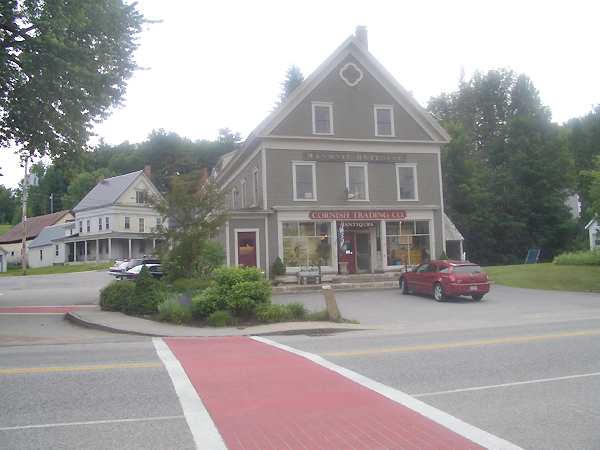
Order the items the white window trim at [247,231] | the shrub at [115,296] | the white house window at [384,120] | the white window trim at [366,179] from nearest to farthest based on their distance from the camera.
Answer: the shrub at [115,296] < the white window trim at [247,231] < the white window trim at [366,179] < the white house window at [384,120]

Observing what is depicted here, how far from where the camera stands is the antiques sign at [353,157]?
27.0 m

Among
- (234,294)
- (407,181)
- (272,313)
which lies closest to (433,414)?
(272,313)

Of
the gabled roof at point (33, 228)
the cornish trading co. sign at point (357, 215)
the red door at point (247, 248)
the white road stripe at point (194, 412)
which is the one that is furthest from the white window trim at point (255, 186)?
the gabled roof at point (33, 228)

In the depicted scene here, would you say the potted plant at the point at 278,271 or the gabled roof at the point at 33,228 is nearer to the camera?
the potted plant at the point at 278,271

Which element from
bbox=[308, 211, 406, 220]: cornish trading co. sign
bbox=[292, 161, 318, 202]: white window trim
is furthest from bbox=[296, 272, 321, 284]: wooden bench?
bbox=[292, 161, 318, 202]: white window trim

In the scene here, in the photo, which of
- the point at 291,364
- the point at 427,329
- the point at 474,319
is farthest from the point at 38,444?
the point at 474,319

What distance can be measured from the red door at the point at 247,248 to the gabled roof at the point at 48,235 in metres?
50.9

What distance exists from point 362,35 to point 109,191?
4295cm

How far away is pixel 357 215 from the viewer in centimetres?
2736

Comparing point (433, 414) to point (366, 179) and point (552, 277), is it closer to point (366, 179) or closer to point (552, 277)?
point (366, 179)

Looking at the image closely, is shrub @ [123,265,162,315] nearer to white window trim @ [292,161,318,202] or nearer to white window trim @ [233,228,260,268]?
white window trim @ [233,228,260,268]

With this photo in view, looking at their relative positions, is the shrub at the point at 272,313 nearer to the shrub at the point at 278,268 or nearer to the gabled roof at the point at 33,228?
the shrub at the point at 278,268

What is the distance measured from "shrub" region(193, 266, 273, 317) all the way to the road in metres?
2.52

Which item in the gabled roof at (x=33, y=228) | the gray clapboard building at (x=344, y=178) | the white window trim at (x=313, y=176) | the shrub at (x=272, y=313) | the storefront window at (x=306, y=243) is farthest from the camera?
the gabled roof at (x=33, y=228)
